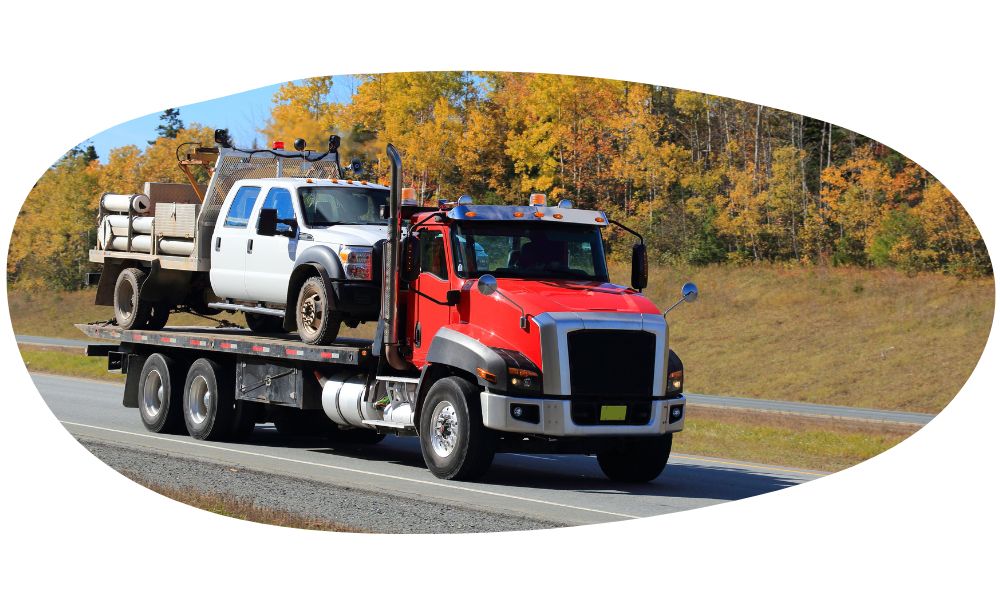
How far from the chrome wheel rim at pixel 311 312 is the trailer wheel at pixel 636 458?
382cm

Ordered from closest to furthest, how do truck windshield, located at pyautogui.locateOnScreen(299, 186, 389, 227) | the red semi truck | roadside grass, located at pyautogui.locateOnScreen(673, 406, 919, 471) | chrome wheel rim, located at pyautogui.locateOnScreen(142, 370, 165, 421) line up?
the red semi truck, truck windshield, located at pyautogui.locateOnScreen(299, 186, 389, 227), chrome wheel rim, located at pyautogui.locateOnScreen(142, 370, 165, 421), roadside grass, located at pyautogui.locateOnScreen(673, 406, 919, 471)

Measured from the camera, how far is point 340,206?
667 inches

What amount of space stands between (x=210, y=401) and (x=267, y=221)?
3414 millimetres

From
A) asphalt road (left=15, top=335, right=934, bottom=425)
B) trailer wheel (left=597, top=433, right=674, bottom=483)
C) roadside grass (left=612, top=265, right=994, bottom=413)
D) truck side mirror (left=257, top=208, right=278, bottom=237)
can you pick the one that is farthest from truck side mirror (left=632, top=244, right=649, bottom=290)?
roadside grass (left=612, top=265, right=994, bottom=413)

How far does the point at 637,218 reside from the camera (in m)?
45.2

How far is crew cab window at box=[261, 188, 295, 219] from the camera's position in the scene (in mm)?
17011

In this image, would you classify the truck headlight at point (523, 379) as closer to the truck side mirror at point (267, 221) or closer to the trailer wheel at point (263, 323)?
the truck side mirror at point (267, 221)

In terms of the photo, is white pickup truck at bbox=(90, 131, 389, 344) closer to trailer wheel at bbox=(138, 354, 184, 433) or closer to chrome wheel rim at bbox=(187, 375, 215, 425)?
trailer wheel at bbox=(138, 354, 184, 433)

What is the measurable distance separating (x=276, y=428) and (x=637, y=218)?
26.6 metres

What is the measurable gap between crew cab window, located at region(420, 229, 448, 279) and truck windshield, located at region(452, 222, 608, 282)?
228mm

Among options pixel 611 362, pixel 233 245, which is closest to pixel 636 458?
pixel 611 362

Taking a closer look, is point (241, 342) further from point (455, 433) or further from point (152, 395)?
point (455, 433)

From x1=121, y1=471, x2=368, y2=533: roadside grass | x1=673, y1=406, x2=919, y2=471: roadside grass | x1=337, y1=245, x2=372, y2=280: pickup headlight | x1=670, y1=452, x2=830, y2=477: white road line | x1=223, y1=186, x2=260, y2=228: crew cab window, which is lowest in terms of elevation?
x1=673, y1=406, x2=919, y2=471: roadside grass

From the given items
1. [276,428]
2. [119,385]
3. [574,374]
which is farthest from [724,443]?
[119,385]
